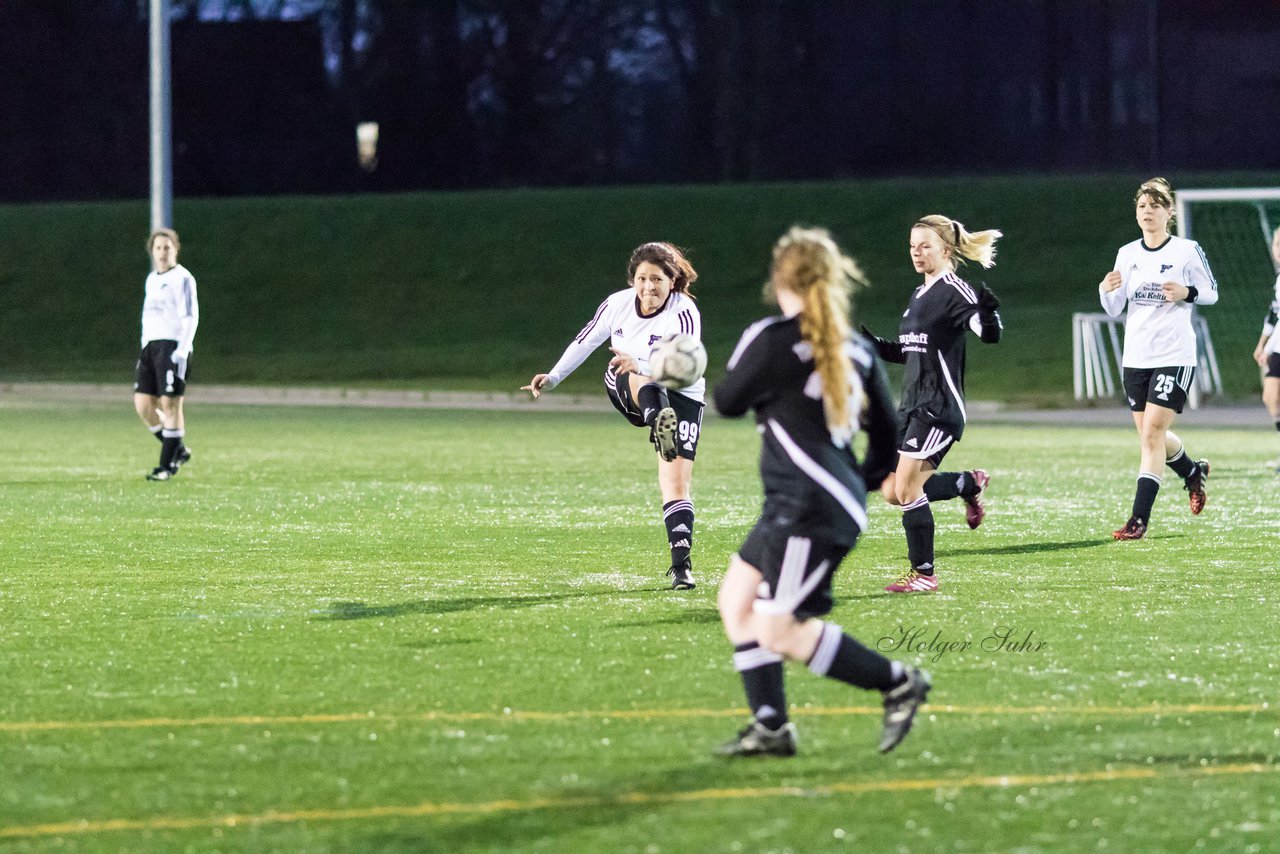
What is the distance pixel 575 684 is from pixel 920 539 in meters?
3.15

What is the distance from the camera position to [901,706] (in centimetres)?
613

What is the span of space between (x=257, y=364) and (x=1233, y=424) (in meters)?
19.2

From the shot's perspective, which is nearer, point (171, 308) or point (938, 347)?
point (938, 347)

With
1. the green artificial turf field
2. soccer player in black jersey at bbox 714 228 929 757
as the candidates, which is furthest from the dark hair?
soccer player in black jersey at bbox 714 228 929 757

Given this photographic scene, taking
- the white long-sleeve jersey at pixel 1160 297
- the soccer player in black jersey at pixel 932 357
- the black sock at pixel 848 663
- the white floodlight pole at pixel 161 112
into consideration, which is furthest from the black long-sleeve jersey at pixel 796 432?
the white floodlight pole at pixel 161 112

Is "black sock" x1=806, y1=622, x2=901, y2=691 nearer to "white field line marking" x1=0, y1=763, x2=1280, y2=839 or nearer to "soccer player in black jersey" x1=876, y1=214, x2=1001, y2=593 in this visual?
"white field line marking" x1=0, y1=763, x2=1280, y2=839

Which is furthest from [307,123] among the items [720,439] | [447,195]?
[720,439]

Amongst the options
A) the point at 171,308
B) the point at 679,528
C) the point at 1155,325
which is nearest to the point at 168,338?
the point at 171,308

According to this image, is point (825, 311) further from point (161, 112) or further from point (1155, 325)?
point (161, 112)

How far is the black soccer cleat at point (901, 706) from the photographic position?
6.09 metres

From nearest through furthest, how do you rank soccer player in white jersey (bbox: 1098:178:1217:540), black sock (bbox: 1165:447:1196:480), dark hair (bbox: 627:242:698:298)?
dark hair (bbox: 627:242:698:298), soccer player in white jersey (bbox: 1098:178:1217:540), black sock (bbox: 1165:447:1196:480)

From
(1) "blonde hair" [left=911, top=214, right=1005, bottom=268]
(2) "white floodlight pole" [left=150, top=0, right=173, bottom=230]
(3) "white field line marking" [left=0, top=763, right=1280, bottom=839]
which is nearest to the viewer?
(3) "white field line marking" [left=0, top=763, right=1280, bottom=839]

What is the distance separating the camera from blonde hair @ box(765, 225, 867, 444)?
6.02m

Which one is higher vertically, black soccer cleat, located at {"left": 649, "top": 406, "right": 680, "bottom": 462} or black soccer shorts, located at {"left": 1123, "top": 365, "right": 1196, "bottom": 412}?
black soccer cleat, located at {"left": 649, "top": 406, "right": 680, "bottom": 462}
